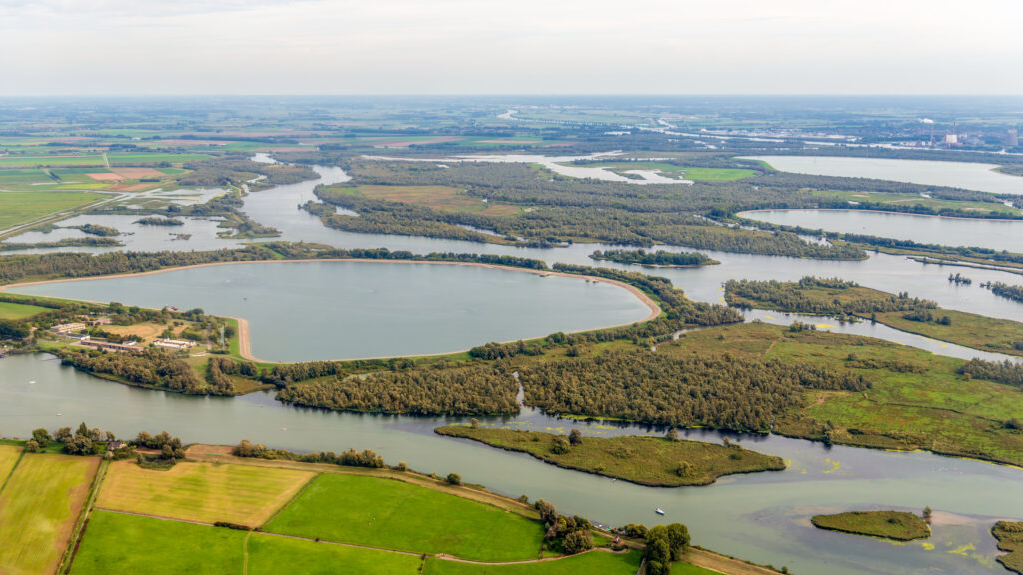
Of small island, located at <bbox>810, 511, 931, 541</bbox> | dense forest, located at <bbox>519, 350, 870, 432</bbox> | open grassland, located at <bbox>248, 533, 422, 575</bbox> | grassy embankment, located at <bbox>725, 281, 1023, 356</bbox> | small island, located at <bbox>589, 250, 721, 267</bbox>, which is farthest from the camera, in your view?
small island, located at <bbox>589, 250, 721, 267</bbox>

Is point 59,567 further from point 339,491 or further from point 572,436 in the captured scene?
point 572,436

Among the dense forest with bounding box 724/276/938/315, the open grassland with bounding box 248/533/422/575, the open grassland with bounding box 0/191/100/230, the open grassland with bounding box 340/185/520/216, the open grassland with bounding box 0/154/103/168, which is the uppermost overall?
the open grassland with bounding box 0/154/103/168

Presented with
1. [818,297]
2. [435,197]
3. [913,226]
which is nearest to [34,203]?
[435,197]

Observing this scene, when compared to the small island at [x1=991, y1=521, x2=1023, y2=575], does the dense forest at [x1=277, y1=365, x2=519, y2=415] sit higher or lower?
higher

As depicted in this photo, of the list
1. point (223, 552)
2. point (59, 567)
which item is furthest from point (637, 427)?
point (59, 567)

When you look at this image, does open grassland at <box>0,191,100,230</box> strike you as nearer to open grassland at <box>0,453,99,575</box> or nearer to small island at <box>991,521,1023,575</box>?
open grassland at <box>0,453,99,575</box>

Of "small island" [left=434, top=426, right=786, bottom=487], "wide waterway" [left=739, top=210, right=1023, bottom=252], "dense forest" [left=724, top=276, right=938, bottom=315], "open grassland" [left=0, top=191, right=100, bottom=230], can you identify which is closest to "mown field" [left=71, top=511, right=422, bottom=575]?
"small island" [left=434, top=426, right=786, bottom=487]

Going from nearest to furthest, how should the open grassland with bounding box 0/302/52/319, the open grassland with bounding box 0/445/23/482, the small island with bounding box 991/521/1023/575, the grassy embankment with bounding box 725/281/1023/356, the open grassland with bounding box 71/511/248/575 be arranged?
the open grassland with bounding box 71/511/248/575 < the small island with bounding box 991/521/1023/575 < the open grassland with bounding box 0/445/23/482 < the grassy embankment with bounding box 725/281/1023/356 < the open grassland with bounding box 0/302/52/319
